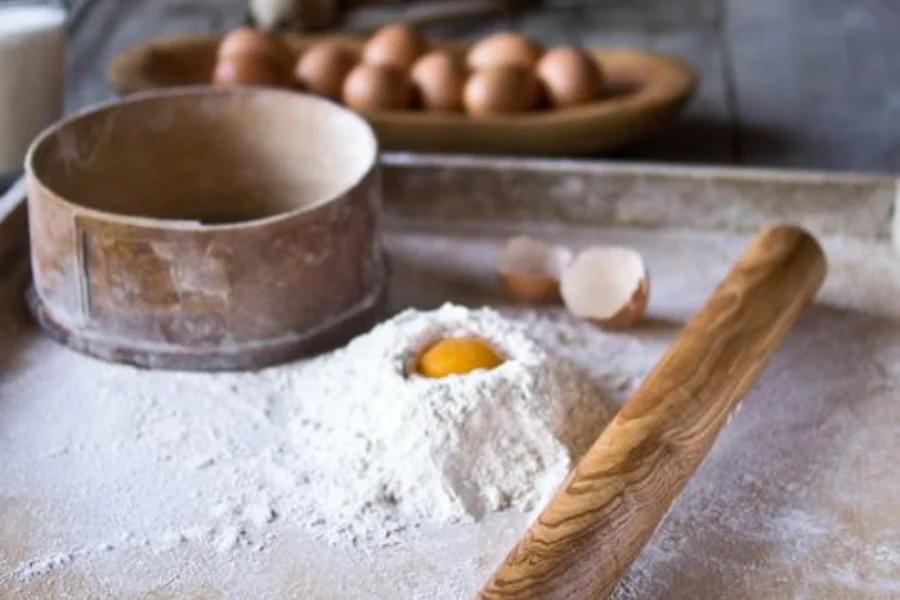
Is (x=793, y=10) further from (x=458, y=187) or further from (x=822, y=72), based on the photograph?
(x=458, y=187)

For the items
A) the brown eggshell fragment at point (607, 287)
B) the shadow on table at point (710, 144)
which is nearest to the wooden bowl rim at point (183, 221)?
the brown eggshell fragment at point (607, 287)

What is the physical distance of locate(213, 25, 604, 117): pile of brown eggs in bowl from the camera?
1.85 m

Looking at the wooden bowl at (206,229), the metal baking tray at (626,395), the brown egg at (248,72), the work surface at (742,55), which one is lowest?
the work surface at (742,55)

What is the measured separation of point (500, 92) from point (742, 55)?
0.77 metres

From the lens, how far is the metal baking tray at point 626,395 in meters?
1.05

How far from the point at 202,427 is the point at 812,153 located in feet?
3.74

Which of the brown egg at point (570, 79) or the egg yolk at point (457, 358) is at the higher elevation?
the egg yolk at point (457, 358)

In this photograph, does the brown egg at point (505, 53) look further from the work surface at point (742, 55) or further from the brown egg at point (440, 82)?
the work surface at point (742, 55)

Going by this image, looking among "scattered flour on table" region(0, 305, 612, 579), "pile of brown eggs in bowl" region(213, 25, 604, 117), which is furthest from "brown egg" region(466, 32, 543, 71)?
"scattered flour on table" region(0, 305, 612, 579)

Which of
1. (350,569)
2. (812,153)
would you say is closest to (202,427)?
(350,569)

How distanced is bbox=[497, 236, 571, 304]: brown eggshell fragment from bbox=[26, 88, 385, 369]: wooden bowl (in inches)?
5.3

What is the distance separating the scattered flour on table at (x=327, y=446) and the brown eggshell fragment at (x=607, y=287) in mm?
132

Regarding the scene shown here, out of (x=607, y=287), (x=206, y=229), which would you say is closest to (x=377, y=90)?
(x=607, y=287)

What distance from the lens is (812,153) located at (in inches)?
79.4
